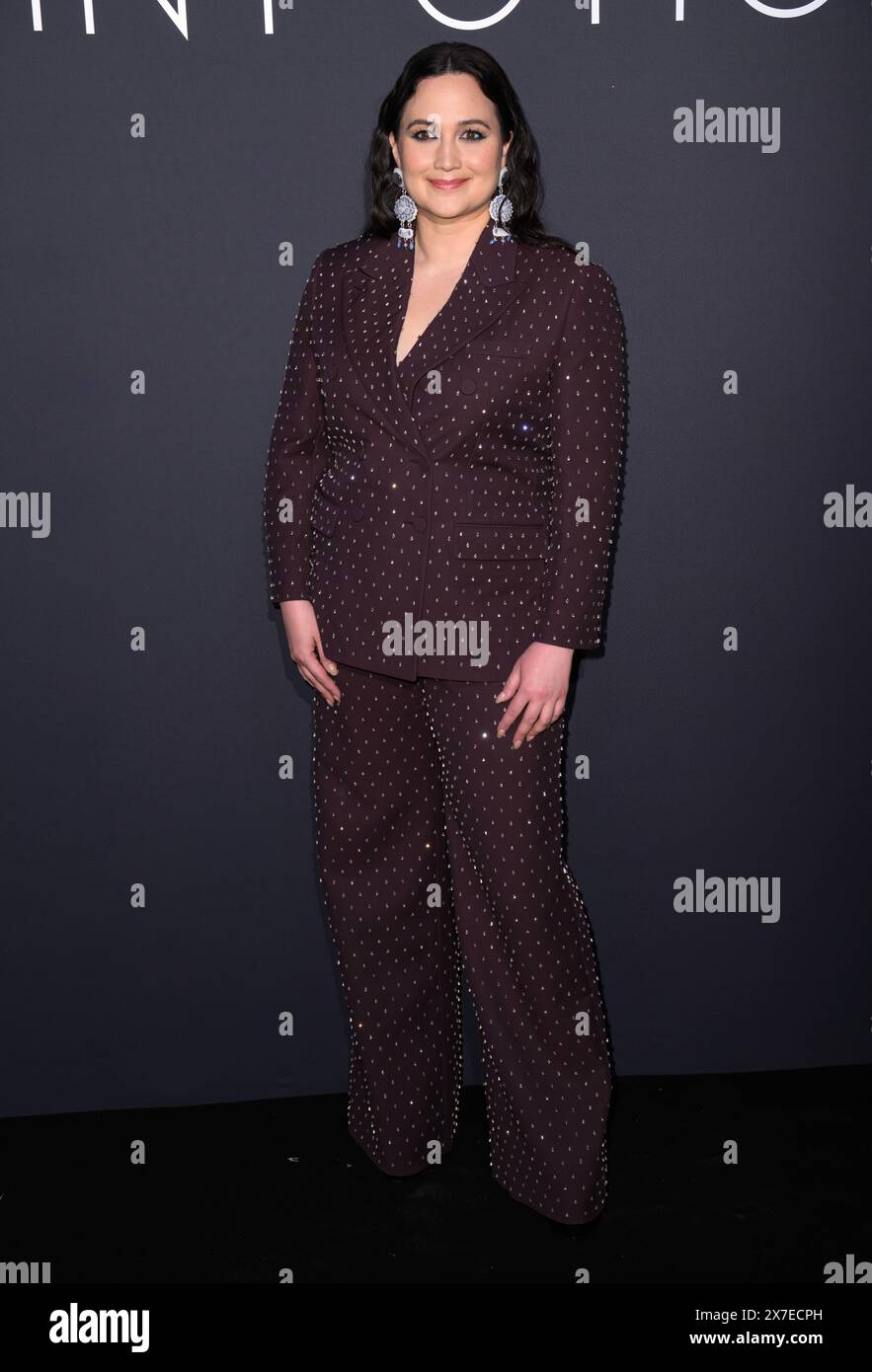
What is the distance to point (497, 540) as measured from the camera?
2.10 m

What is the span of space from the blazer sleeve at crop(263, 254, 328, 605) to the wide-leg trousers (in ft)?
0.72

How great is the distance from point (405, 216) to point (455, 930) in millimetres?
1252

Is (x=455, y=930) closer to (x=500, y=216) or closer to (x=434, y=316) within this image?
(x=434, y=316)

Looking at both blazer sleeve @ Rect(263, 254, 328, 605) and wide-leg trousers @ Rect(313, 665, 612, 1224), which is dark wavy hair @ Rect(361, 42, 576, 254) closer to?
blazer sleeve @ Rect(263, 254, 328, 605)

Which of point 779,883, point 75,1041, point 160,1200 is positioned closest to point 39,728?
point 75,1041

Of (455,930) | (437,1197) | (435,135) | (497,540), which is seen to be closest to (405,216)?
(435,135)

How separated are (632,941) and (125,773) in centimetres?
105

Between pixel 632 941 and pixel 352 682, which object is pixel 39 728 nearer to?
pixel 352 682

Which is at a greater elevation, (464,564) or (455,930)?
(464,564)

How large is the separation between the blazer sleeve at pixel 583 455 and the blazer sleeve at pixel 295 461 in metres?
0.45

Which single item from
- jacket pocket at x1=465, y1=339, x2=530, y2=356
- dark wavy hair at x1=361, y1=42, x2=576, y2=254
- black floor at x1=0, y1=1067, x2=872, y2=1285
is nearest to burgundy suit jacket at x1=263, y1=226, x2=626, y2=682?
jacket pocket at x1=465, y1=339, x2=530, y2=356

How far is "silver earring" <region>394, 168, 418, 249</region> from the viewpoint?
7.15 ft

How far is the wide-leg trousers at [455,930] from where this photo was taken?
84.4 inches

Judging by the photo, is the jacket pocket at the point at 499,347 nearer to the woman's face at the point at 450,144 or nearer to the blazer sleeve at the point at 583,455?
the blazer sleeve at the point at 583,455
